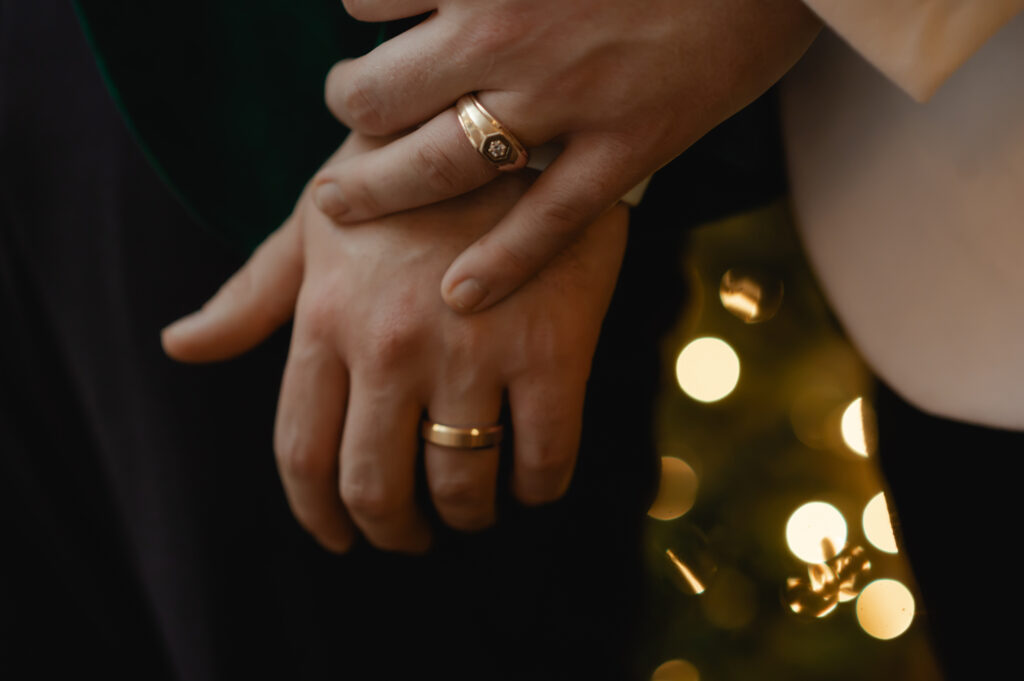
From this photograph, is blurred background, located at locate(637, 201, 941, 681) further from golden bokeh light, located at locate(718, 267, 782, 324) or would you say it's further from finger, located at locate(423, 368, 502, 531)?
finger, located at locate(423, 368, 502, 531)

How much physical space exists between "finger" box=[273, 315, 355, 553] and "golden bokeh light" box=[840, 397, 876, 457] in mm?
451

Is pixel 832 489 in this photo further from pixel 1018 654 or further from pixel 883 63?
pixel 883 63

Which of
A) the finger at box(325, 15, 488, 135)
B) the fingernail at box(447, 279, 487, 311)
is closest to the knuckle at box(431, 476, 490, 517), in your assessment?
the fingernail at box(447, 279, 487, 311)

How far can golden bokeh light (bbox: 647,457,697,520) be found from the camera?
2.17ft

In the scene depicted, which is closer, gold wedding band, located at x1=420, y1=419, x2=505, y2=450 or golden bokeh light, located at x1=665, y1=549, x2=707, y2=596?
gold wedding band, located at x1=420, y1=419, x2=505, y2=450

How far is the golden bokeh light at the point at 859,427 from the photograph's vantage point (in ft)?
2.07

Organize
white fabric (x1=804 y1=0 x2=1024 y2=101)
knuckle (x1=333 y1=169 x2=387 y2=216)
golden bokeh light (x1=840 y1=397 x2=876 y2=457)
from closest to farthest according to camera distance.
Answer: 1. white fabric (x1=804 y1=0 x2=1024 y2=101)
2. knuckle (x1=333 y1=169 x2=387 y2=216)
3. golden bokeh light (x1=840 y1=397 x2=876 y2=457)

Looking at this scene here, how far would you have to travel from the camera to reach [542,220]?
47cm

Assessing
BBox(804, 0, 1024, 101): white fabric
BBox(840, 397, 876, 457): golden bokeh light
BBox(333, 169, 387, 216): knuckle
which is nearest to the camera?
BBox(804, 0, 1024, 101): white fabric

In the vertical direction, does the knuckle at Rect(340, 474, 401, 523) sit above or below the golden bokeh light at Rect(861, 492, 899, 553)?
above

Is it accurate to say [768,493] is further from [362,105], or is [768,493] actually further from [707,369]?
[362,105]

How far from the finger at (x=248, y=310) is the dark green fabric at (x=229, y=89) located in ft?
0.29

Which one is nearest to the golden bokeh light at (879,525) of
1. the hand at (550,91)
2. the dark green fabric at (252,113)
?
the dark green fabric at (252,113)

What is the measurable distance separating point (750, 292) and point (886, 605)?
310 mm
